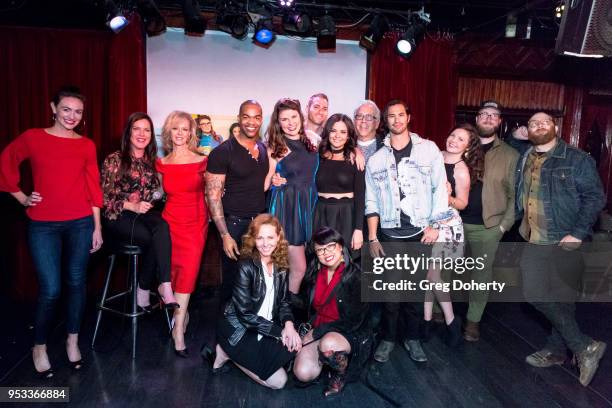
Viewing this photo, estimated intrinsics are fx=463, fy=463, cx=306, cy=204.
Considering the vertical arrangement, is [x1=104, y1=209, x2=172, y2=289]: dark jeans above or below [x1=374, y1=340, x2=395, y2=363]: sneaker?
above

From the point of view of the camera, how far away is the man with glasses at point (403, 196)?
2988mm

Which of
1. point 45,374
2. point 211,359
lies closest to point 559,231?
point 211,359

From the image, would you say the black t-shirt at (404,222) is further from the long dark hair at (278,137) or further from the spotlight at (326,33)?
the spotlight at (326,33)

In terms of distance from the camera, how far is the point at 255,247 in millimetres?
2740

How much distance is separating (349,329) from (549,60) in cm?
427

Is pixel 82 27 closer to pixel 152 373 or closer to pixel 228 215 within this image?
pixel 228 215

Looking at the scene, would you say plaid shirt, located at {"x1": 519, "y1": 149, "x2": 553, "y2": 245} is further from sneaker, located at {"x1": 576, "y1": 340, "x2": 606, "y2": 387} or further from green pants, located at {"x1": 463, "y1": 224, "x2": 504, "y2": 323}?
sneaker, located at {"x1": 576, "y1": 340, "x2": 606, "y2": 387}

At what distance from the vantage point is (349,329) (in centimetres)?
270

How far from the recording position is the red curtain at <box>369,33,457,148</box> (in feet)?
15.9

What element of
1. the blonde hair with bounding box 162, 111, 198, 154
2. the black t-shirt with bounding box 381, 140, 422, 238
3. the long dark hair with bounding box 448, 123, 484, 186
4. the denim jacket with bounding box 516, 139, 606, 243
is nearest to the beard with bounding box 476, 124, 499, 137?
the long dark hair with bounding box 448, 123, 484, 186

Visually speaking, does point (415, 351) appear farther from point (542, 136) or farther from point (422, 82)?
point (422, 82)

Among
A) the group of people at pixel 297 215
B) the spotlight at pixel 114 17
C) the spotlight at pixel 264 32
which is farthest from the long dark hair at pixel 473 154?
the spotlight at pixel 114 17

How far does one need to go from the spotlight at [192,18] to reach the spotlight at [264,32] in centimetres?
50

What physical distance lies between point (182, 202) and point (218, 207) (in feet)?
0.98
